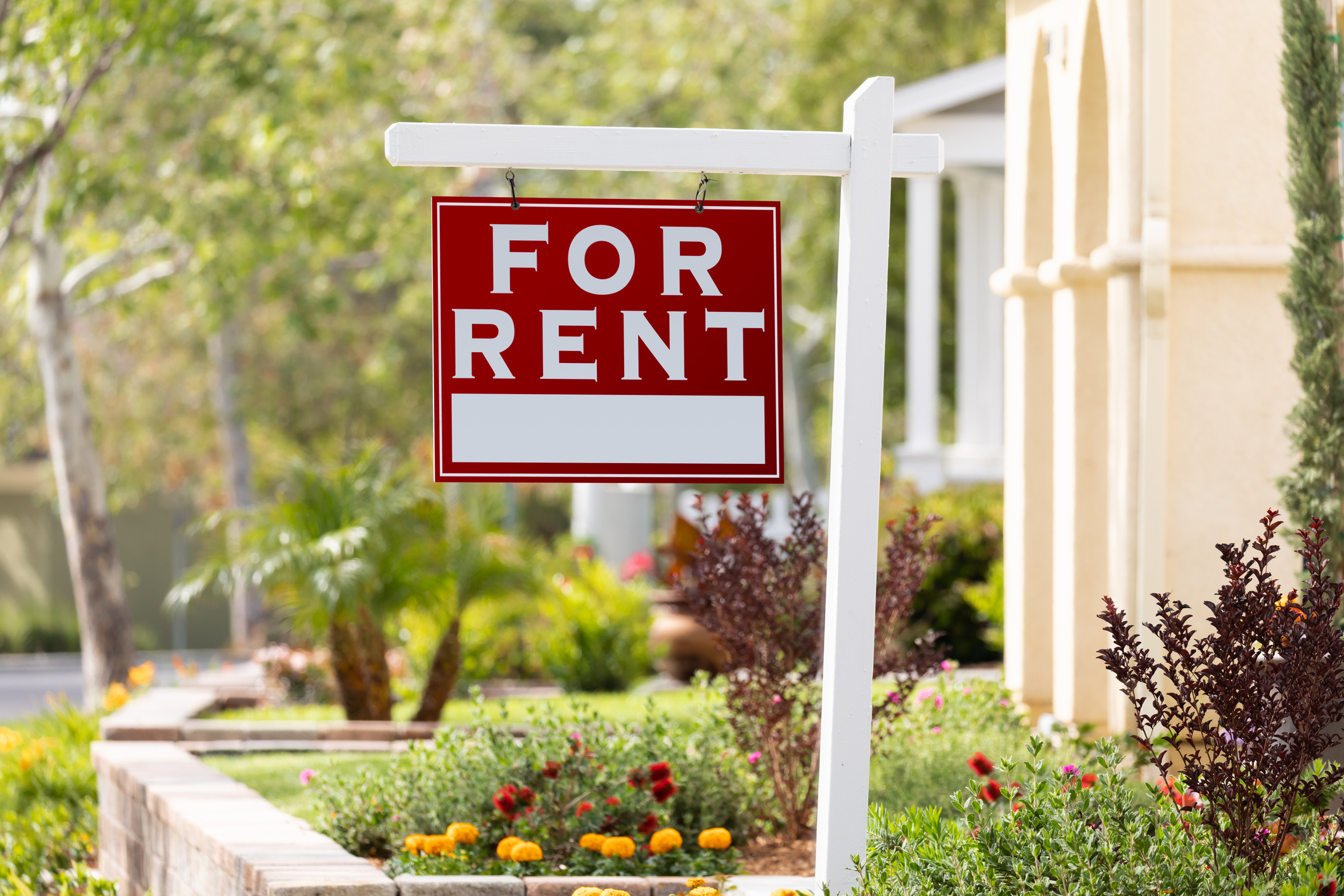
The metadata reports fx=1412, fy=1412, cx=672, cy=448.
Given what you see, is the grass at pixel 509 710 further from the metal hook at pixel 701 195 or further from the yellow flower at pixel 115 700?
the metal hook at pixel 701 195

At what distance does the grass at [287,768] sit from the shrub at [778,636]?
173 cm

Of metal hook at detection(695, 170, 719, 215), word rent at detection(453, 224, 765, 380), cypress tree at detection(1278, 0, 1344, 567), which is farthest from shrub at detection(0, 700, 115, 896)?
cypress tree at detection(1278, 0, 1344, 567)

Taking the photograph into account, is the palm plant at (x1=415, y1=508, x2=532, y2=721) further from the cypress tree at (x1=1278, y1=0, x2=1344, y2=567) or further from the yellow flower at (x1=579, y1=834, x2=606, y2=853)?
the cypress tree at (x1=1278, y1=0, x2=1344, y2=567)

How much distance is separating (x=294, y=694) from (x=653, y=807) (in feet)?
16.7

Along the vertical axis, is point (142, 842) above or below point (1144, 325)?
below

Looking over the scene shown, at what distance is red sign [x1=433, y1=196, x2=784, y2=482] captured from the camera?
12.9ft

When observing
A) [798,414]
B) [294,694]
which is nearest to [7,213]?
[294,694]

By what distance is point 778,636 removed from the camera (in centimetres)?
550

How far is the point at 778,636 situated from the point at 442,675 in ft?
10.3

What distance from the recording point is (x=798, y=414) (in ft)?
97.8

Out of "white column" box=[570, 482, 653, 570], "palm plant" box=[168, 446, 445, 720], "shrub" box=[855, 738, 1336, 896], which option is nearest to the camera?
"shrub" box=[855, 738, 1336, 896]

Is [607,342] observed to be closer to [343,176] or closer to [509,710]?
[509,710]

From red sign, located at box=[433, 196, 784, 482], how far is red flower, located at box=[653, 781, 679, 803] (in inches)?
55.0

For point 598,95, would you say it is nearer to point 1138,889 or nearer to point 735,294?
point 735,294
